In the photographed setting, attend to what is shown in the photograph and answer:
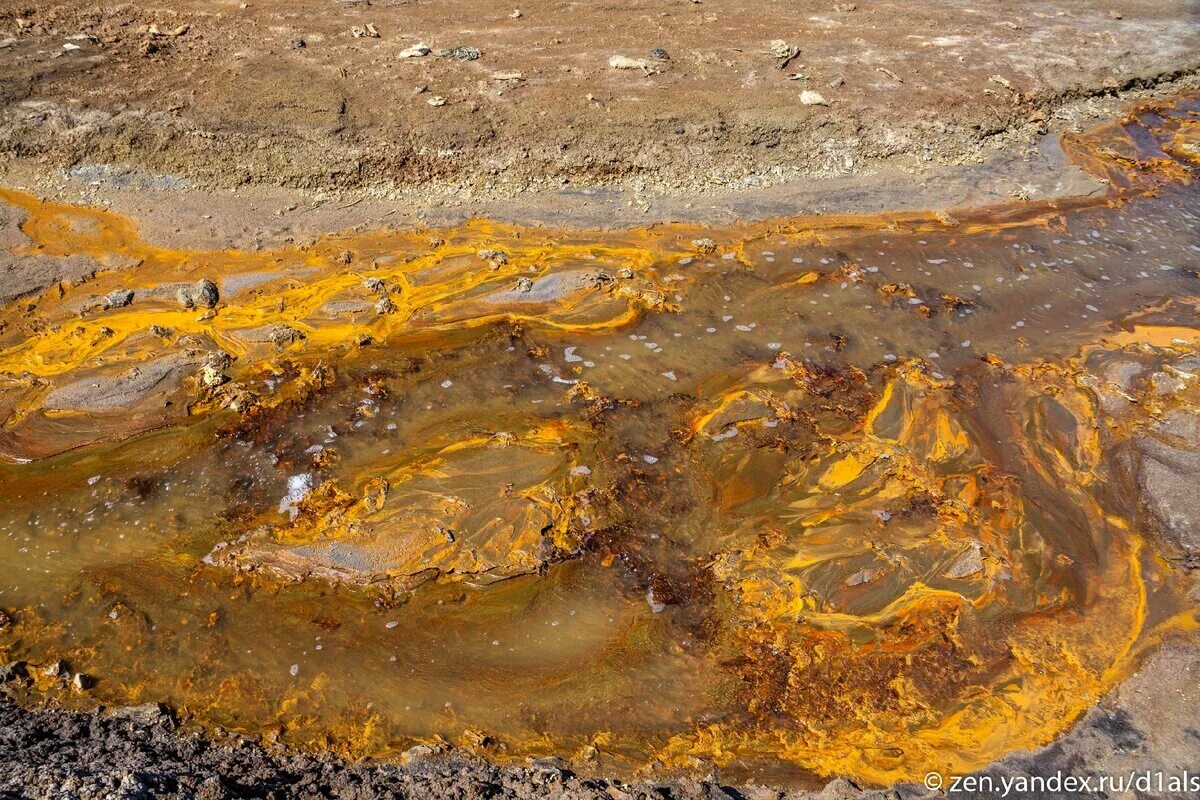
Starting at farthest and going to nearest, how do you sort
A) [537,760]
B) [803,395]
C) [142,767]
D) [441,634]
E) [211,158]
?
1. [211,158]
2. [803,395]
3. [441,634]
4. [537,760]
5. [142,767]

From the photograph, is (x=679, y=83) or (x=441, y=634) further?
(x=679, y=83)

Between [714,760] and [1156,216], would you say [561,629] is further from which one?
[1156,216]

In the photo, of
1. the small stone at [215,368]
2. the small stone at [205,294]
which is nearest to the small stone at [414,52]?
the small stone at [205,294]

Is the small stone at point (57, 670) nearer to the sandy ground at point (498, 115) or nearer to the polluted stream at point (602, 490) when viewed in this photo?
the polluted stream at point (602, 490)

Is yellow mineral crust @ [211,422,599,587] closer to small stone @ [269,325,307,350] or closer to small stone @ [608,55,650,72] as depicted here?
small stone @ [269,325,307,350]

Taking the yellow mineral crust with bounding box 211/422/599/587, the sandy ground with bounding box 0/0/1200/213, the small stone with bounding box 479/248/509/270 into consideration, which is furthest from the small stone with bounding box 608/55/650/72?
the yellow mineral crust with bounding box 211/422/599/587

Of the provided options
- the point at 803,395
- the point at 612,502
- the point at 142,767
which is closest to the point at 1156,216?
the point at 803,395
